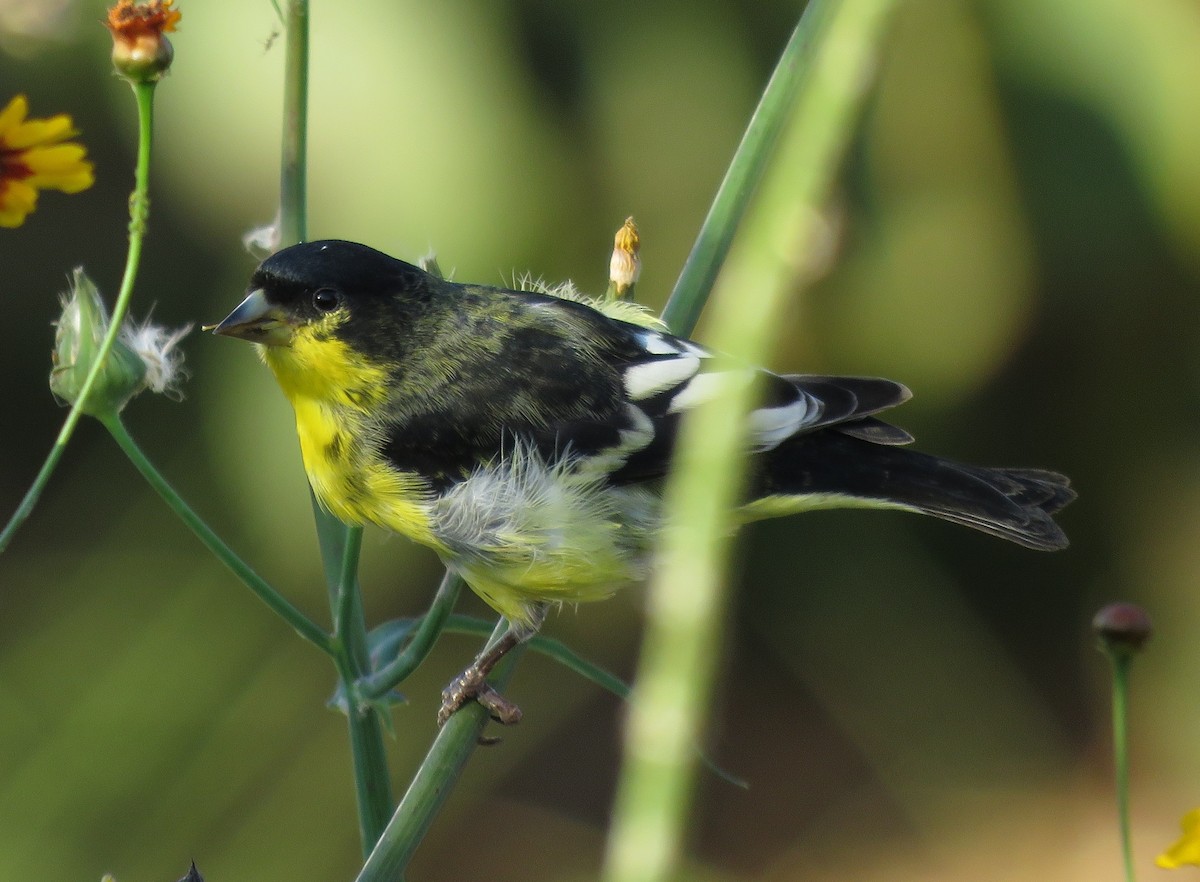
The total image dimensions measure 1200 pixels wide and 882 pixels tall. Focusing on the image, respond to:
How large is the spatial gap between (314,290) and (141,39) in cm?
71

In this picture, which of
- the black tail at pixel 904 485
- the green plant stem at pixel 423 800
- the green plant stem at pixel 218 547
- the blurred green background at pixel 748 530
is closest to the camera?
the green plant stem at pixel 423 800

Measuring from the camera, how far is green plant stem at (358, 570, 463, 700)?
1251 mm

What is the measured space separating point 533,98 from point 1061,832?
241 centimetres

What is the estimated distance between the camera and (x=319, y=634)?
4.17 ft

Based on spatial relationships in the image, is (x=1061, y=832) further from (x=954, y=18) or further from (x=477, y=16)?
(x=477, y=16)

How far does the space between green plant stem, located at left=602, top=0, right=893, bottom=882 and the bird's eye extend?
1432mm

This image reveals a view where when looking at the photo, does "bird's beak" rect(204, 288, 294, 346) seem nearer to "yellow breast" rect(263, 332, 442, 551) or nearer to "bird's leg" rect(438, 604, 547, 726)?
"yellow breast" rect(263, 332, 442, 551)

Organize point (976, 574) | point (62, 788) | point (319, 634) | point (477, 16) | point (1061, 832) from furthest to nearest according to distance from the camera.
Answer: point (976, 574) < point (1061, 832) < point (477, 16) < point (62, 788) < point (319, 634)

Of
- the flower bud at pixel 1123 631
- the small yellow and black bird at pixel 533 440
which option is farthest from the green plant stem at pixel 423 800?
the flower bud at pixel 1123 631

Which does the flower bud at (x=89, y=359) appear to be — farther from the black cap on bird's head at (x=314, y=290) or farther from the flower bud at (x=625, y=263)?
the flower bud at (x=625, y=263)

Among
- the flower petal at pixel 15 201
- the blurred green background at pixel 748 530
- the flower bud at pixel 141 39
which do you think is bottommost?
the blurred green background at pixel 748 530

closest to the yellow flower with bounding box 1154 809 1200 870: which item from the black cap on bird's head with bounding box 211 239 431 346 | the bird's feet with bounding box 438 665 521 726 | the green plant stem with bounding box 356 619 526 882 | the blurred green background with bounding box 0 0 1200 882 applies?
the green plant stem with bounding box 356 619 526 882

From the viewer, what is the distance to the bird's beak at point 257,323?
1.74 metres

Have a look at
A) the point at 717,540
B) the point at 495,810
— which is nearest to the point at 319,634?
the point at 717,540
